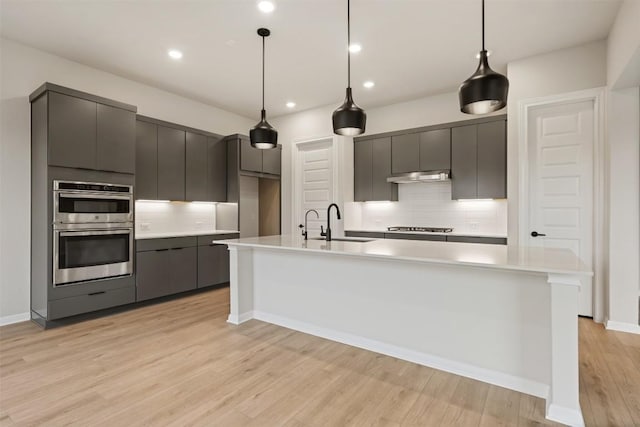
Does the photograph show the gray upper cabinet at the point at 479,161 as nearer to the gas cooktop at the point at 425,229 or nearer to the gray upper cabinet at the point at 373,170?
the gas cooktop at the point at 425,229

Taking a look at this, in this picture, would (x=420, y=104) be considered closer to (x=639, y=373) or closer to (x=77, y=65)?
(x=639, y=373)

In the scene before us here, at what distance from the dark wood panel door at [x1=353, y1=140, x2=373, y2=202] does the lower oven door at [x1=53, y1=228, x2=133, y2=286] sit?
345cm

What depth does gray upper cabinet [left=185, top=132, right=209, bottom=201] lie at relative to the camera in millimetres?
5000

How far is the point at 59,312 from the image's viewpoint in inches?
136

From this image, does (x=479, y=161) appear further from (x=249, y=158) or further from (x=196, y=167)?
(x=196, y=167)

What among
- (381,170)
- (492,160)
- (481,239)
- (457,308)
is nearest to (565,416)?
(457,308)

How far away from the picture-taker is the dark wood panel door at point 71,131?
3.41m

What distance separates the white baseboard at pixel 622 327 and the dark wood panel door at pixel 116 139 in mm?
5600

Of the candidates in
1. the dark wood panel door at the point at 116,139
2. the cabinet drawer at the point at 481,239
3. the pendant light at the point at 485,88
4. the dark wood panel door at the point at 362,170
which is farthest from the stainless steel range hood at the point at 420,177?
the dark wood panel door at the point at 116,139

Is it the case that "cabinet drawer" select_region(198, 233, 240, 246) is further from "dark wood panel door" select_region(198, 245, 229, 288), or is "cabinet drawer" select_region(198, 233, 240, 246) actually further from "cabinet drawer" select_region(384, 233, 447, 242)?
"cabinet drawer" select_region(384, 233, 447, 242)

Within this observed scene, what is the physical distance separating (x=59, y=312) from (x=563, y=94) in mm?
5972

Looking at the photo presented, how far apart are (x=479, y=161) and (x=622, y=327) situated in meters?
2.38

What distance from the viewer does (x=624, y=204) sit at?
3355 mm

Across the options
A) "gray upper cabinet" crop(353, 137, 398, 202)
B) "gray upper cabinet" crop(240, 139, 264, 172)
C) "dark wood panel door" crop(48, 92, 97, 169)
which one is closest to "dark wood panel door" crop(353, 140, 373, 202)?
"gray upper cabinet" crop(353, 137, 398, 202)
